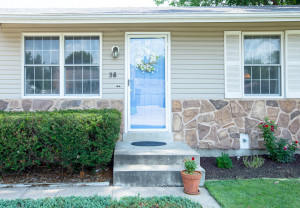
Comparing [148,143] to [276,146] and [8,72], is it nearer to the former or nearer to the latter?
[276,146]

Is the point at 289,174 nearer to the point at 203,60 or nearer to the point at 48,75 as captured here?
the point at 203,60

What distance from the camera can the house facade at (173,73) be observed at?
5008mm

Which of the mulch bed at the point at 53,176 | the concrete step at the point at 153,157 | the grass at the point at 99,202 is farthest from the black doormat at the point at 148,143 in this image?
the grass at the point at 99,202

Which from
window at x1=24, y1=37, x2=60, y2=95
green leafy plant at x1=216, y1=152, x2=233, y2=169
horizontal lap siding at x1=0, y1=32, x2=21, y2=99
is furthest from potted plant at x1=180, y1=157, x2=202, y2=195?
horizontal lap siding at x1=0, y1=32, x2=21, y2=99

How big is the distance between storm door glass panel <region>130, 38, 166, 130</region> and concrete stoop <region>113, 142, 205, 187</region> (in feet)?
2.63

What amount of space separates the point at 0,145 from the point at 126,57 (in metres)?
2.79

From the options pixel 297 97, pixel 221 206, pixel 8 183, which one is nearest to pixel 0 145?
pixel 8 183

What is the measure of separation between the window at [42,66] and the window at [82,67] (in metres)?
0.25

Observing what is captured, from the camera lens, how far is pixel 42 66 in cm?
509

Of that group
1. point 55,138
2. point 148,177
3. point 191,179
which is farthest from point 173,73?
point 55,138

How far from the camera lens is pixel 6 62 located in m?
5.00

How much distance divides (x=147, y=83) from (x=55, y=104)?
1958 mm

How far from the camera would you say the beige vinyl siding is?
5008mm

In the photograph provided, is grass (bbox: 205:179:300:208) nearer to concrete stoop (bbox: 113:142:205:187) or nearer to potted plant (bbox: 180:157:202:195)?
potted plant (bbox: 180:157:202:195)
